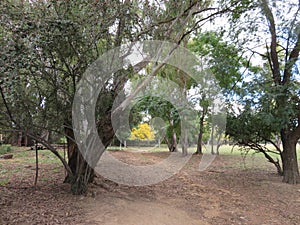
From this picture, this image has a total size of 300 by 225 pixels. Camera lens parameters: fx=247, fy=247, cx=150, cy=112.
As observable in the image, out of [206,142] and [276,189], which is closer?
[276,189]

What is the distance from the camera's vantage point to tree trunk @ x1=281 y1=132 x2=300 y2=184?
5.35 meters

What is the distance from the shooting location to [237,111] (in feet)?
18.4

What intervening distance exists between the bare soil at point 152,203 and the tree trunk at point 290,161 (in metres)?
0.23

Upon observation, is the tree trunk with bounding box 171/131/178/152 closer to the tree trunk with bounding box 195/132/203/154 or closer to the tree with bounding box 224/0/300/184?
the tree trunk with bounding box 195/132/203/154

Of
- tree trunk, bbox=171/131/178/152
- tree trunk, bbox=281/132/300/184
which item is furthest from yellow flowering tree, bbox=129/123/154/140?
tree trunk, bbox=281/132/300/184

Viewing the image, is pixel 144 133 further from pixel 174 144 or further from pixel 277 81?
pixel 277 81

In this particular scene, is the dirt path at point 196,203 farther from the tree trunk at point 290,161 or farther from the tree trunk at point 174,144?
the tree trunk at point 174,144

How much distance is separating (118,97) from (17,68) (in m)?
2.00

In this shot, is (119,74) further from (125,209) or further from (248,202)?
(248,202)

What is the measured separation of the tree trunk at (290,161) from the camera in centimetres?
535

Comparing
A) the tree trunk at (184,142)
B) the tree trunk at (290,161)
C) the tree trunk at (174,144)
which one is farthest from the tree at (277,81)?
the tree trunk at (174,144)

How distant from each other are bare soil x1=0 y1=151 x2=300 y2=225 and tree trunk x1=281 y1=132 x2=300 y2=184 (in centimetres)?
23

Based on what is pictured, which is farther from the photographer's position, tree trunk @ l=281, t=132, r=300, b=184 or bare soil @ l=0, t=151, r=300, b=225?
tree trunk @ l=281, t=132, r=300, b=184

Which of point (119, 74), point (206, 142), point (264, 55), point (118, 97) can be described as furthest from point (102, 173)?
point (206, 142)
